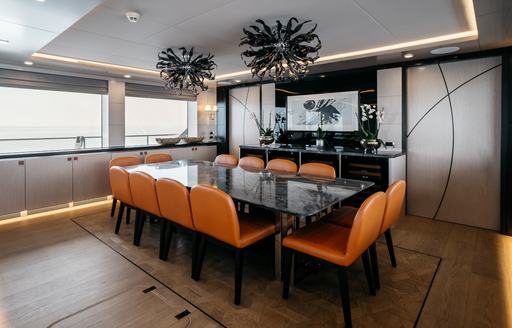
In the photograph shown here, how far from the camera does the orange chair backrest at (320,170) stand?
3.15m

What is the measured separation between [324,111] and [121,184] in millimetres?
3516

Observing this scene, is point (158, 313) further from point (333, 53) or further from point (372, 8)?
point (333, 53)

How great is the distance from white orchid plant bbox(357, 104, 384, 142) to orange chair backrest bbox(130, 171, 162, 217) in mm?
3114

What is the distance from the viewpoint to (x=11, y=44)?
316cm

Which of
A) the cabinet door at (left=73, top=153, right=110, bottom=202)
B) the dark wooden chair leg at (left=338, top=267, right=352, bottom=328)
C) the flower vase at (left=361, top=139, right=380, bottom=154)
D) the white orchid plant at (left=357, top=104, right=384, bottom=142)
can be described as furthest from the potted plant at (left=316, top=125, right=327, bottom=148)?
the cabinet door at (left=73, top=153, right=110, bottom=202)

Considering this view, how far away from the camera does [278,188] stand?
250cm

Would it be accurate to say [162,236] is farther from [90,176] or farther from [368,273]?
[90,176]

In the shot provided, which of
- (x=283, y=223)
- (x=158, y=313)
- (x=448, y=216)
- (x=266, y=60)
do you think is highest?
(x=266, y=60)

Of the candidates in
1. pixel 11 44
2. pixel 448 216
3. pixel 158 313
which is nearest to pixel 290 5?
pixel 158 313

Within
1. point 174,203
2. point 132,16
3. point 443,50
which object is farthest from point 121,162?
point 443,50

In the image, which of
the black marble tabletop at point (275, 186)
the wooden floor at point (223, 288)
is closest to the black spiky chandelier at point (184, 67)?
the black marble tabletop at point (275, 186)

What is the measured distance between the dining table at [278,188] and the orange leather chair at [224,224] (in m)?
0.16

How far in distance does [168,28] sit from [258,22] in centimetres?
97

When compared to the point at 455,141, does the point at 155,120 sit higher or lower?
higher
